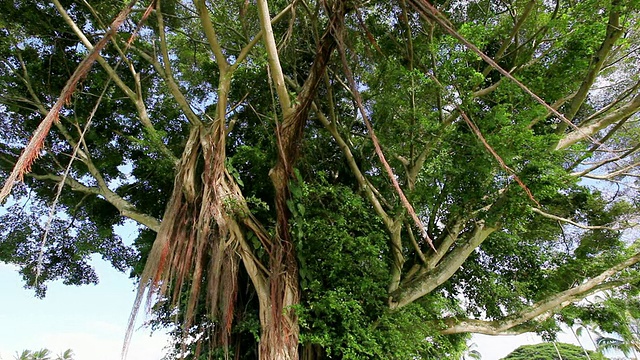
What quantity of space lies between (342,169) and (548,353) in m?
16.9

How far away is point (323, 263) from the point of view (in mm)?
4723

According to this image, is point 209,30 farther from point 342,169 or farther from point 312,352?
point 312,352

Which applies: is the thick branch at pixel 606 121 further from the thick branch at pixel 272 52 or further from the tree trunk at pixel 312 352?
the tree trunk at pixel 312 352

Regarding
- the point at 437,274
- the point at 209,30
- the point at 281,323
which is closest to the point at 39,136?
the point at 209,30

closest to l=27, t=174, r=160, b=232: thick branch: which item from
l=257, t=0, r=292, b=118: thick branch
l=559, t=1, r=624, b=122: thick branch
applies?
l=257, t=0, r=292, b=118: thick branch

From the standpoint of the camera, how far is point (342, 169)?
6.04 m

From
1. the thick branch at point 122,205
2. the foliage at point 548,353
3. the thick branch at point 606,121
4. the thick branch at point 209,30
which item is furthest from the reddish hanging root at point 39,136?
the foliage at point 548,353

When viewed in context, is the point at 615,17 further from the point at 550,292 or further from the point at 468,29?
the point at 550,292

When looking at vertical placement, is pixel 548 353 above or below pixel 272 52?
above

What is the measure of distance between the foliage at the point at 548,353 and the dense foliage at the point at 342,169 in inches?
538

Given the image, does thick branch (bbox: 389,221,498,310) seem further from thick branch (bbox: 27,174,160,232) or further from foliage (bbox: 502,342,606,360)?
foliage (bbox: 502,342,606,360)

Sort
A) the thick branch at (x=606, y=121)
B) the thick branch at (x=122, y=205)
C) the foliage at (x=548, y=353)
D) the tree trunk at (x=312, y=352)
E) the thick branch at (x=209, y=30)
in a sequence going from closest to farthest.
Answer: the thick branch at (x=209, y=30) → the thick branch at (x=606, y=121) → the tree trunk at (x=312, y=352) → the thick branch at (x=122, y=205) → the foliage at (x=548, y=353)

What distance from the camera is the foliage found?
17250 millimetres

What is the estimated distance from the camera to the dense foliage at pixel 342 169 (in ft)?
12.1
